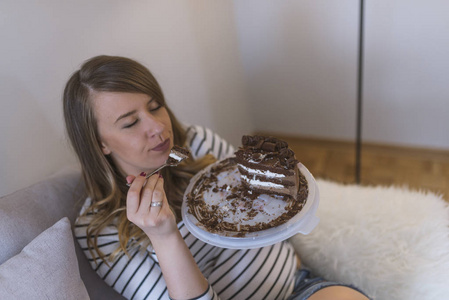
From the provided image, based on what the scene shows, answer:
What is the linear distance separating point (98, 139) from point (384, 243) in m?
0.87

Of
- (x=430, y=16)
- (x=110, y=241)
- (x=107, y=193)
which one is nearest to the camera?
(x=110, y=241)

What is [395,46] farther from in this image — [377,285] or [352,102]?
[377,285]

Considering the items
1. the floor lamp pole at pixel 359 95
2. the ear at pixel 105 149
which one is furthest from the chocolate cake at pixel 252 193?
the floor lamp pole at pixel 359 95

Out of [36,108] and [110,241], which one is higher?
[36,108]

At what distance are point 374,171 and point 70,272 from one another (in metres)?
1.76

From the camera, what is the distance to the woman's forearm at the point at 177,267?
2.84 feet

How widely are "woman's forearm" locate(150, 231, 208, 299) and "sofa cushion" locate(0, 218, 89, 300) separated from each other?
19 centimetres

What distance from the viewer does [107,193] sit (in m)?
1.12

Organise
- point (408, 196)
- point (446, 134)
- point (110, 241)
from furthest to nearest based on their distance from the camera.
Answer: point (446, 134) < point (408, 196) < point (110, 241)

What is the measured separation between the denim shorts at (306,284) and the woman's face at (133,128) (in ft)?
1.69

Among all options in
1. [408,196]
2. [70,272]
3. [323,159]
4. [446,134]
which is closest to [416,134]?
[446,134]

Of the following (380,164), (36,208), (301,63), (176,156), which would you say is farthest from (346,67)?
(36,208)

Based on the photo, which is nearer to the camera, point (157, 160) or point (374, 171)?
point (157, 160)

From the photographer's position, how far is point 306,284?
1.10 metres
